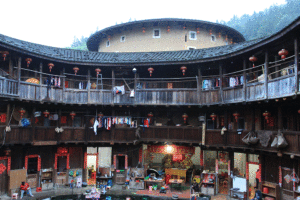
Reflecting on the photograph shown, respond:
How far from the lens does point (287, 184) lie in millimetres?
17062

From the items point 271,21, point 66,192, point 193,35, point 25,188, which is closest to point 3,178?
point 25,188

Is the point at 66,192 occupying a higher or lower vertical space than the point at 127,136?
lower

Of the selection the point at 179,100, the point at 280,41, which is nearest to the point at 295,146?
the point at 280,41

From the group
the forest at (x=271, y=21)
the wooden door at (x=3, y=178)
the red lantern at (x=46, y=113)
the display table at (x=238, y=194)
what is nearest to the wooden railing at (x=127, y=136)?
the red lantern at (x=46, y=113)

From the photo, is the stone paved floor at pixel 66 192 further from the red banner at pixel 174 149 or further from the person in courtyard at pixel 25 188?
the red banner at pixel 174 149

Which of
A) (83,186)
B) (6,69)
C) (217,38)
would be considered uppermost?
(217,38)

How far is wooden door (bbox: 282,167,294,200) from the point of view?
1677cm

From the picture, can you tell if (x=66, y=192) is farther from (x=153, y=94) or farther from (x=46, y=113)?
(x=153, y=94)

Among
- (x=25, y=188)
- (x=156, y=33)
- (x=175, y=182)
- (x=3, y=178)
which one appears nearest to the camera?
(x=25, y=188)

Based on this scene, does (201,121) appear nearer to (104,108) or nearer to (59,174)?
(104,108)

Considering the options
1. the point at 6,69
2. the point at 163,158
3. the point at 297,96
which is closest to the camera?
the point at 297,96

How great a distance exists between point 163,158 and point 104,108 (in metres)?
8.83

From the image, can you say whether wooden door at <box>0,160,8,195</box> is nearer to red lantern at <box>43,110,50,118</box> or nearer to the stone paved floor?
the stone paved floor

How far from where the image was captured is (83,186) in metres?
23.3
